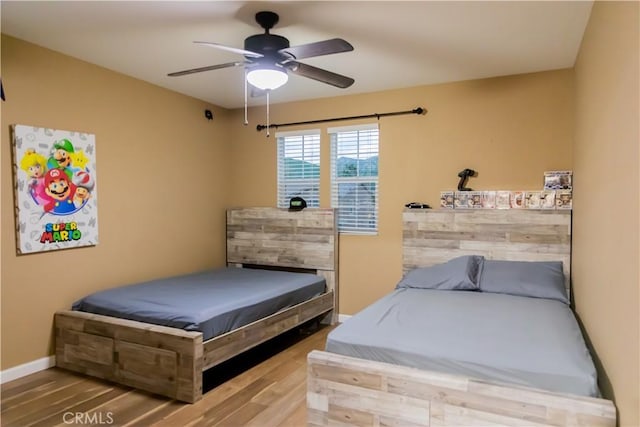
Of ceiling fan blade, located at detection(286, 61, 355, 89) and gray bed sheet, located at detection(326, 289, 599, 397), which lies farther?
ceiling fan blade, located at detection(286, 61, 355, 89)

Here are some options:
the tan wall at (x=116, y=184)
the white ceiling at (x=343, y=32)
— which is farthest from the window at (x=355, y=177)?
the tan wall at (x=116, y=184)

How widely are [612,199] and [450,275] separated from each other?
183cm

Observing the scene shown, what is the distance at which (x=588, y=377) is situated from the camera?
1746mm

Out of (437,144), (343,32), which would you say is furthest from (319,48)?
(437,144)

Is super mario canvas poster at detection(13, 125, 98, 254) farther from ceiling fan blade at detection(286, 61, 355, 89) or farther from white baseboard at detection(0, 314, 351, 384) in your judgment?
ceiling fan blade at detection(286, 61, 355, 89)

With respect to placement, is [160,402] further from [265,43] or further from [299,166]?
[299,166]

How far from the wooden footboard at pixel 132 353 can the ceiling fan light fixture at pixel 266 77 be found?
1.69m

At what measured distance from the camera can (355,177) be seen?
4.49 metres

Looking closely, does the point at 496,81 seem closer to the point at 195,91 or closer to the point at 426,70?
the point at 426,70

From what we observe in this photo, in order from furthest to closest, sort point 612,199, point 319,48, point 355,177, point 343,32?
point 355,177, point 343,32, point 319,48, point 612,199

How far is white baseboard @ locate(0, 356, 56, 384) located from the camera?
2.97 meters

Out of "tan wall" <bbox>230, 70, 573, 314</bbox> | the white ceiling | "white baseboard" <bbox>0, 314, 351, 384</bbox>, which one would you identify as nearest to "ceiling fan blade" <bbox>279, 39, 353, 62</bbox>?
the white ceiling

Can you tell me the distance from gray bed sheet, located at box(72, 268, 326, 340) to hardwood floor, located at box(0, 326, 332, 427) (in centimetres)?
43

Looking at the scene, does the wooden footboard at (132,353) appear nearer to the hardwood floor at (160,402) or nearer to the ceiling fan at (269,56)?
the hardwood floor at (160,402)
